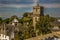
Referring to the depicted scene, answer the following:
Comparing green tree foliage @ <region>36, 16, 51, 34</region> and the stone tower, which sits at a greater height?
the stone tower

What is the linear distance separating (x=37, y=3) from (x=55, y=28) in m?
0.67

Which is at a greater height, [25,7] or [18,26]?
[25,7]

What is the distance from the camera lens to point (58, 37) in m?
3.27

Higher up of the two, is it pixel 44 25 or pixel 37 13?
pixel 37 13

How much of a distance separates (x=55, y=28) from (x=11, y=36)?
94 cm

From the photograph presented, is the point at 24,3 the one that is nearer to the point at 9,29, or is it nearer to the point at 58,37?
the point at 9,29

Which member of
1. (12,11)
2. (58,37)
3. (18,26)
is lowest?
(58,37)

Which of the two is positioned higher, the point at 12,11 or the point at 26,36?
the point at 12,11

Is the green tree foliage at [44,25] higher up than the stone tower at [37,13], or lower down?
lower down

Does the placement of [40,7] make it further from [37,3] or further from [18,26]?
[18,26]

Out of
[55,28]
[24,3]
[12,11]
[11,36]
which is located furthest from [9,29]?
[55,28]

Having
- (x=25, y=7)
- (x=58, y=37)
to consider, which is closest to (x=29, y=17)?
(x=25, y=7)

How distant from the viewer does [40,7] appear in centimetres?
338

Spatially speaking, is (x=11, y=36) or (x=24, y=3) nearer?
(x=11, y=36)
